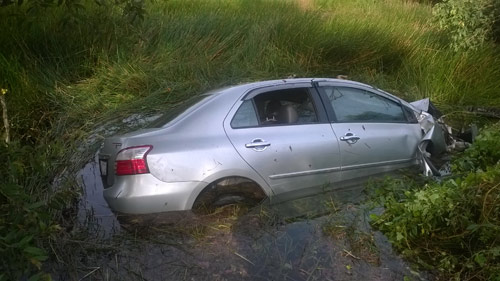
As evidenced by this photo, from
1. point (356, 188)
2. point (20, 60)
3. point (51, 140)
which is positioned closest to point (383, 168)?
point (356, 188)

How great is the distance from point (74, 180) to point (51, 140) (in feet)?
7.07

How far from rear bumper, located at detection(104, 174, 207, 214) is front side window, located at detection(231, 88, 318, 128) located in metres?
0.89

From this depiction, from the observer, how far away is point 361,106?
5.93m

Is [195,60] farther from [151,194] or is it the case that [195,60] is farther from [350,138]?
[151,194]

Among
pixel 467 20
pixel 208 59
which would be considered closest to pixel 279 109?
pixel 208 59

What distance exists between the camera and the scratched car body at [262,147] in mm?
4523

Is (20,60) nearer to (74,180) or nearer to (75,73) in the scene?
(75,73)

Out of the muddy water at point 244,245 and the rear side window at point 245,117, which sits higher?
the rear side window at point 245,117

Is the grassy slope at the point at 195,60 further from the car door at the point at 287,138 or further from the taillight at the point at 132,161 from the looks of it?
the car door at the point at 287,138

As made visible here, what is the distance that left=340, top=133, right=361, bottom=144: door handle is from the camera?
18.0 ft

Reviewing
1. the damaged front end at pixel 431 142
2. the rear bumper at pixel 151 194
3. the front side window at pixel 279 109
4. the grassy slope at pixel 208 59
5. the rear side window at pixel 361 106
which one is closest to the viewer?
the rear bumper at pixel 151 194

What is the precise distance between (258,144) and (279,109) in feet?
2.34

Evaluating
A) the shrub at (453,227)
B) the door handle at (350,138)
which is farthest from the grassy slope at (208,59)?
the shrub at (453,227)

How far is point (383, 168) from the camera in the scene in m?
5.86
